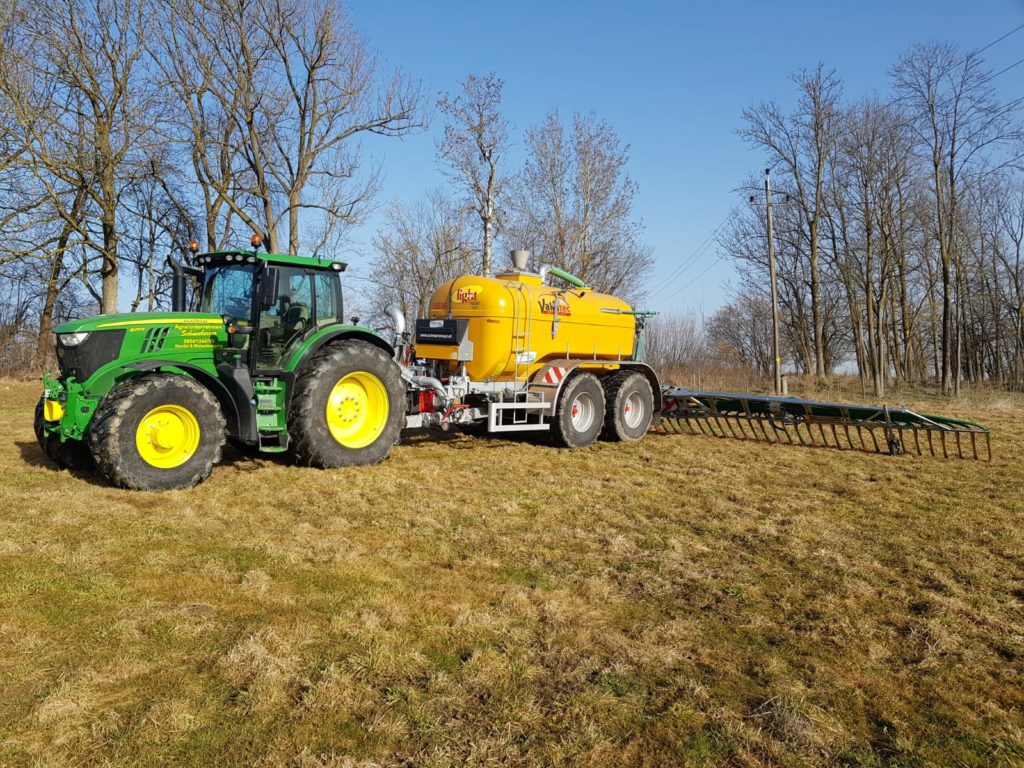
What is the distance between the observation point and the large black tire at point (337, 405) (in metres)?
7.23

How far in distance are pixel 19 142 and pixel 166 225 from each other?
6.64 meters

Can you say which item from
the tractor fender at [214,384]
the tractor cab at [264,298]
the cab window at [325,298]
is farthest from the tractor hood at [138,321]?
the cab window at [325,298]

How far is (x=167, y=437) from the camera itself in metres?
6.27

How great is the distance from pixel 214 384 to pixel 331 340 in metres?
1.44

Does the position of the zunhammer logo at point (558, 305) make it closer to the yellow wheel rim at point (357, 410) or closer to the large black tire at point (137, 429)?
the yellow wheel rim at point (357, 410)

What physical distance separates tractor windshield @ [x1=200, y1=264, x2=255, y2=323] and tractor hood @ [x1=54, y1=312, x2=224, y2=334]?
10.4 inches

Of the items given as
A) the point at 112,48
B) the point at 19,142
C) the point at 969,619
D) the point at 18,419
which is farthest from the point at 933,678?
the point at 112,48

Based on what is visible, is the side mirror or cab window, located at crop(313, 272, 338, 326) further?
cab window, located at crop(313, 272, 338, 326)

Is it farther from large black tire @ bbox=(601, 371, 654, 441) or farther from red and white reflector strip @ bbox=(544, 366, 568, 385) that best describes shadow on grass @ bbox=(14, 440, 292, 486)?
large black tire @ bbox=(601, 371, 654, 441)

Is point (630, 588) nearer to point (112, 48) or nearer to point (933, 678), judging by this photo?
point (933, 678)

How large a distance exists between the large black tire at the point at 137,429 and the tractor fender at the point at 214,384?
0.13 metres

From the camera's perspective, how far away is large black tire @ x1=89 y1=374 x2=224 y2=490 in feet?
19.3

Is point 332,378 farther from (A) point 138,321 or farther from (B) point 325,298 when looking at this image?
(A) point 138,321

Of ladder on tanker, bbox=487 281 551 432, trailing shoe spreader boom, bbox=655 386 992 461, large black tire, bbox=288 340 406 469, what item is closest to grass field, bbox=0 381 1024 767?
large black tire, bbox=288 340 406 469
